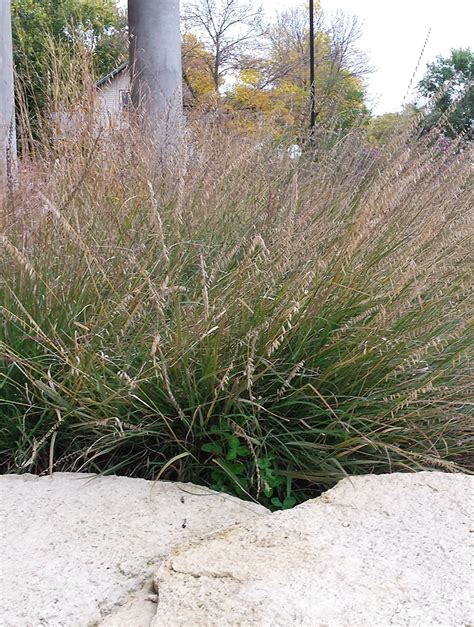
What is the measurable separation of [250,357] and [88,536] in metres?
0.56

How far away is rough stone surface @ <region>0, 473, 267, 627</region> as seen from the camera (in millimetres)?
1241

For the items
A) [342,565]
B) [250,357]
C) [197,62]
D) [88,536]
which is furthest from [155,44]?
[197,62]

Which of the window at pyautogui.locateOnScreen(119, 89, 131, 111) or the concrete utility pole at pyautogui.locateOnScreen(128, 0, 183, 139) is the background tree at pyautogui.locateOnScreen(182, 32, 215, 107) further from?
the window at pyautogui.locateOnScreen(119, 89, 131, 111)

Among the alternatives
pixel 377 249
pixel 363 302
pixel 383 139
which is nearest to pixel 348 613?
pixel 363 302

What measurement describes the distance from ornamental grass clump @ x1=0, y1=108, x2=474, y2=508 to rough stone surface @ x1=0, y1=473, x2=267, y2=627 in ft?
0.30

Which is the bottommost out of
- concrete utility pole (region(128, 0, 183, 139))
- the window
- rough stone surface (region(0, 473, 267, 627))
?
rough stone surface (region(0, 473, 267, 627))

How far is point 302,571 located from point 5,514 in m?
0.72

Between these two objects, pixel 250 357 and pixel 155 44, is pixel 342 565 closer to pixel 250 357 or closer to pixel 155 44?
pixel 250 357

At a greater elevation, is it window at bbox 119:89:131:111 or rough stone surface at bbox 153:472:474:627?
window at bbox 119:89:131:111

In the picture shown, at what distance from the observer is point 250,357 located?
163 cm

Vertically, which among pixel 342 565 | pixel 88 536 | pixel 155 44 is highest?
pixel 155 44

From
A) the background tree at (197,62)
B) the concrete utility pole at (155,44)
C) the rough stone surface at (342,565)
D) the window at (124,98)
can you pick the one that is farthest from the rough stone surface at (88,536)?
the background tree at (197,62)

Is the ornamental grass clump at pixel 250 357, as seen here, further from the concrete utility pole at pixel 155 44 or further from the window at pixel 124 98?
the concrete utility pole at pixel 155 44

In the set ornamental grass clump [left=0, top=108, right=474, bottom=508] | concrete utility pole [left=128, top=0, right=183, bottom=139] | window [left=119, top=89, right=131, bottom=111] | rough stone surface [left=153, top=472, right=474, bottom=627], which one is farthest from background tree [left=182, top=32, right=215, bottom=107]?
rough stone surface [left=153, top=472, right=474, bottom=627]
